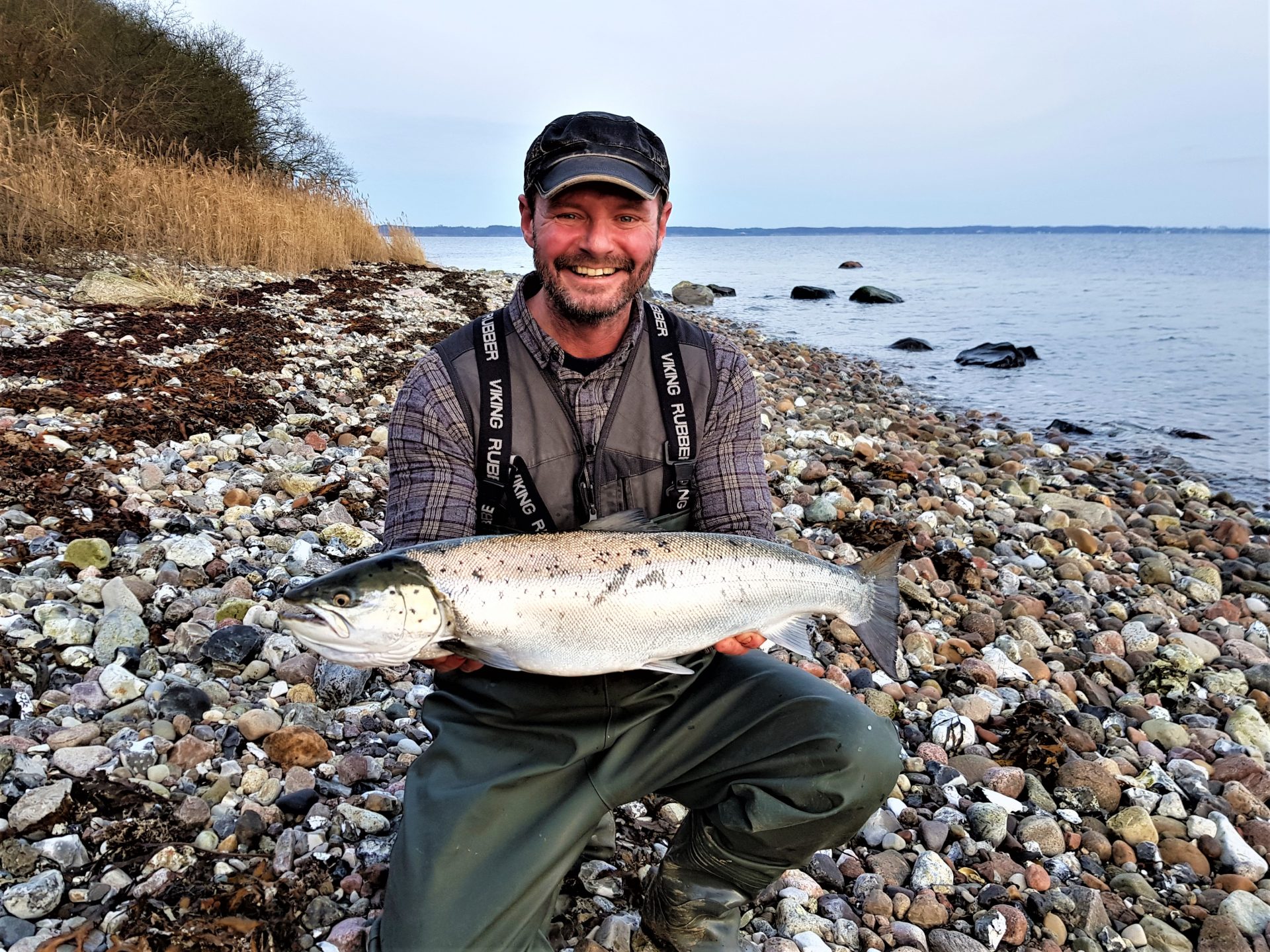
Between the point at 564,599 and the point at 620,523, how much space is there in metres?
0.36

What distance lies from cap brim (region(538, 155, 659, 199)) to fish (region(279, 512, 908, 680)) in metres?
1.27

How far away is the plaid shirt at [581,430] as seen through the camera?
3.14 m

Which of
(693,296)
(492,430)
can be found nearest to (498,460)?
(492,430)

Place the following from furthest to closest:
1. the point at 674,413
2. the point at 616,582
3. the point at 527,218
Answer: the point at 527,218 → the point at 674,413 → the point at 616,582

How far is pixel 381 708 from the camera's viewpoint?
12.5 feet

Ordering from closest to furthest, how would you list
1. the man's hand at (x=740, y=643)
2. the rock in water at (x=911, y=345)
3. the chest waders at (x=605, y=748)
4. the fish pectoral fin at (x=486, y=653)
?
the chest waders at (x=605, y=748)
the fish pectoral fin at (x=486, y=653)
the man's hand at (x=740, y=643)
the rock in water at (x=911, y=345)

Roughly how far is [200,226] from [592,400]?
1484cm

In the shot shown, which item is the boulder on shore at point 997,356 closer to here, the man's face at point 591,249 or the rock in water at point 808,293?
the rock in water at point 808,293

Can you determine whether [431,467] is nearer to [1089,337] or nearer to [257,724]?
[257,724]

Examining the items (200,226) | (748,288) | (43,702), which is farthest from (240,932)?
(748,288)

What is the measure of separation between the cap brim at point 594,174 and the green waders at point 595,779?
1841 mm

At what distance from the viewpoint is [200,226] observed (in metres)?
15.2

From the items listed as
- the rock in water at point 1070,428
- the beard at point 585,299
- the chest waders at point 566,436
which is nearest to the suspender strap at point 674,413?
the chest waders at point 566,436

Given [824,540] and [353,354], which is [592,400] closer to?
[824,540]
